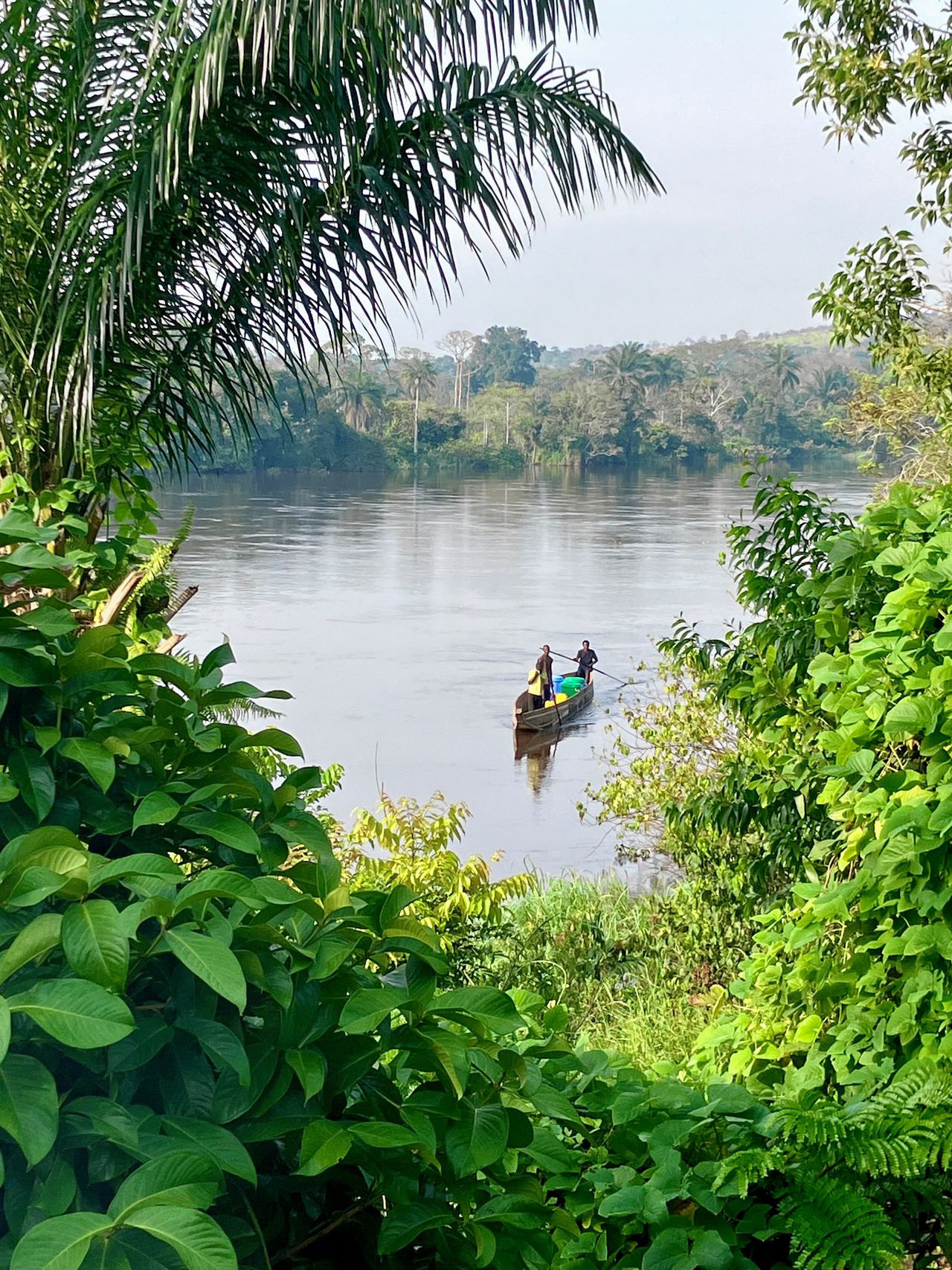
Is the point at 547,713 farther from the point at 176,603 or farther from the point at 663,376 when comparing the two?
the point at 663,376

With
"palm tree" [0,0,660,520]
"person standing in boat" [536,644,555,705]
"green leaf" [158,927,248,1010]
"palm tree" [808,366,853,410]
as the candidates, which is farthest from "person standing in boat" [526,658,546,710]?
"palm tree" [808,366,853,410]

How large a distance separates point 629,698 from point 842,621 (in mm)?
23668

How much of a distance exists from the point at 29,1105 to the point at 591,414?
67.8 m

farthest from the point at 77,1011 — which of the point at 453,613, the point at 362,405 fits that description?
the point at 362,405

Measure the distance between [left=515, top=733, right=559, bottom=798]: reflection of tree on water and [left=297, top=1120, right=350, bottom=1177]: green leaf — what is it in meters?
20.4

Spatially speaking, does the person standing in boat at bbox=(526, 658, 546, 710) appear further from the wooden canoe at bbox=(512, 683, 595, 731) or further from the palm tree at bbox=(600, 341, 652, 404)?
the palm tree at bbox=(600, 341, 652, 404)

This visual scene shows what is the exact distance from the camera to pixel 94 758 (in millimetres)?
966

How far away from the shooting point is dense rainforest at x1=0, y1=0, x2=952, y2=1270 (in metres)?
0.80

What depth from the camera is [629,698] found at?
25922 millimetres

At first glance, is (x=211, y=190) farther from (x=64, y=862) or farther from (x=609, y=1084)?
(x=64, y=862)

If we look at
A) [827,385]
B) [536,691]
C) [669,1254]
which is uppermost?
[827,385]

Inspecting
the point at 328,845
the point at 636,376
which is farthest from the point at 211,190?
the point at 636,376

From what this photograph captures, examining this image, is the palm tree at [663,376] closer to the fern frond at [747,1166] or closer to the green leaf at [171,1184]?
the fern frond at [747,1166]

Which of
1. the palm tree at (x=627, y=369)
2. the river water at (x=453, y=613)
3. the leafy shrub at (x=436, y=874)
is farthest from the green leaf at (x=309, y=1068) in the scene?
the palm tree at (x=627, y=369)
